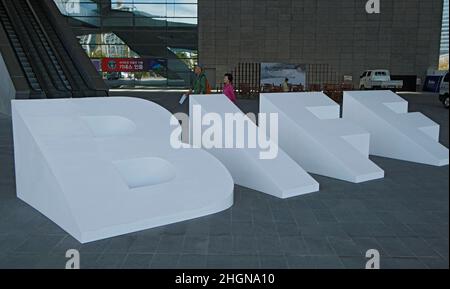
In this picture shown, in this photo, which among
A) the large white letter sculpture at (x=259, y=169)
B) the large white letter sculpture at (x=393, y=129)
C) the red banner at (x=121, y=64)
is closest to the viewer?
the large white letter sculpture at (x=259, y=169)

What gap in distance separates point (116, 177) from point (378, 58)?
3206 cm

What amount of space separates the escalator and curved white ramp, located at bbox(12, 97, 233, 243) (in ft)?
28.8

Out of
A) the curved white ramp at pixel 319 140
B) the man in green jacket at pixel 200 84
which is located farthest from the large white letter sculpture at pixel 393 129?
the man in green jacket at pixel 200 84

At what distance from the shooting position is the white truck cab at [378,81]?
30.0 metres

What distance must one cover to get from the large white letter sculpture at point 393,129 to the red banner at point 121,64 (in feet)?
80.9

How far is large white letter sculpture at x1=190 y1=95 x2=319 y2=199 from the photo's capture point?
6133 mm

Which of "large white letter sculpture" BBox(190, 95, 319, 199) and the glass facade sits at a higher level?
the glass facade

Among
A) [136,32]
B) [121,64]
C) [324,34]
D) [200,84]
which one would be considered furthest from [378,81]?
[200,84]

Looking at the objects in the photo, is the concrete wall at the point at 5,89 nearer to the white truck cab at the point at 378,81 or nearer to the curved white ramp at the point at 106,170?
the curved white ramp at the point at 106,170

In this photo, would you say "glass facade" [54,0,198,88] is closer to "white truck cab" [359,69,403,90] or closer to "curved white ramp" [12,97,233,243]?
"white truck cab" [359,69,403,90]

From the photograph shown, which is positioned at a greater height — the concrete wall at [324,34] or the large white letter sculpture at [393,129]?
the concrete wall at [324,34]

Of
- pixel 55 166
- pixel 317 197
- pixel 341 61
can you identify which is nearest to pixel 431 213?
pixel 317 197

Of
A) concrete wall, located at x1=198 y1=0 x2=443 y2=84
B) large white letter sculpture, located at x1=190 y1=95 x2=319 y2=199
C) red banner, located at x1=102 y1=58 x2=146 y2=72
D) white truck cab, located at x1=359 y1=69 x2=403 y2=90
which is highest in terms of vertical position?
concrete wall, located at x1=198 y1=0 x2=443 y2=84

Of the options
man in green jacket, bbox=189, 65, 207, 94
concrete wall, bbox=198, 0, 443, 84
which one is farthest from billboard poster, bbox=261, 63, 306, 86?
man in green jacket, bbox=189, 65, 207, 94
